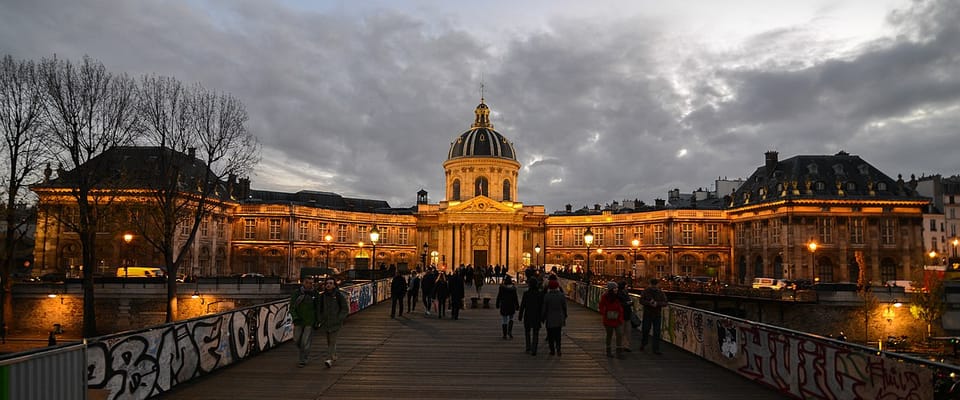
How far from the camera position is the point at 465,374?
14.7m

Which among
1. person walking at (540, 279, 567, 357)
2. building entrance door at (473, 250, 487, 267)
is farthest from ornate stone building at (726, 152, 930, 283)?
person walking at (540, 279, 567, 357)

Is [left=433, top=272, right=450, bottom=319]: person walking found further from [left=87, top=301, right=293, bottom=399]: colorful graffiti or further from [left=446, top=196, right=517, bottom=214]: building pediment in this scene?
[left=446, top=196, right=517, bottom=214]: building pediment

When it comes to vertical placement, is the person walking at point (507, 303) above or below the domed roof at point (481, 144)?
below

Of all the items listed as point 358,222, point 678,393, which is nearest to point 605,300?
point 678,393

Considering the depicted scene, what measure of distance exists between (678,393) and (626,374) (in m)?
2.05

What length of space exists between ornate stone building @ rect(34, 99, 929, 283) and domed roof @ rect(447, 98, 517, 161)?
0.20m

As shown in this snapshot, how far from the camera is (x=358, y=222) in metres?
96.6

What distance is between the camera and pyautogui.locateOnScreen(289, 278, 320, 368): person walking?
15.4 metres

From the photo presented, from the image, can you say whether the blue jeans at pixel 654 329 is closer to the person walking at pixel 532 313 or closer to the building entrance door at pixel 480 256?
the person walking at pixel 532 313

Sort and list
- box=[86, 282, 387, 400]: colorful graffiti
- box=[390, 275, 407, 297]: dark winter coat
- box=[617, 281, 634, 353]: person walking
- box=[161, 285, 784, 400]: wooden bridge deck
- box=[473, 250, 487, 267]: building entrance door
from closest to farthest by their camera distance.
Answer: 1. box=[86, 282, 387, 400]: colorful graffiti
2. box=[161, 285, 784, 400]: wooden bridge deck
3. box=[617, 281, 634, 353]: person walking
4. box=[390, 275, 407, 297]: dark winter coat
5. box=[473, 250, 487, 267]: building entrance door

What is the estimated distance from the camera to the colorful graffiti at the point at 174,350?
1104 cm

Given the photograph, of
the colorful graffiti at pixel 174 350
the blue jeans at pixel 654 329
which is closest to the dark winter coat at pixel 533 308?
the blue jeans at pixel 654 329

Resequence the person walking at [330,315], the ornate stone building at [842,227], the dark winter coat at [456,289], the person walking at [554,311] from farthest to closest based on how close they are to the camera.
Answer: the ornate stone building at [842,227]
the dark winter coat at [456,289]
the person walking at [554,311]
the person walking at [330,315]

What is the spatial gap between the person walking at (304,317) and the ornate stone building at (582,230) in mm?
46003
